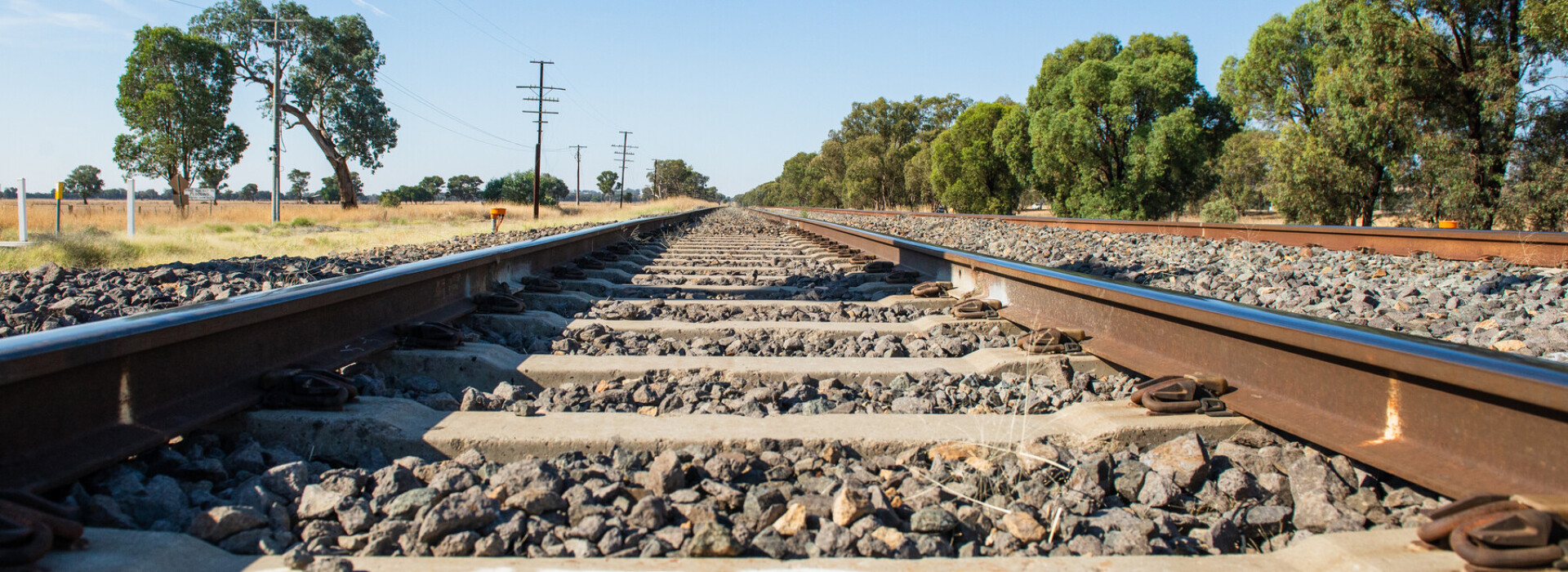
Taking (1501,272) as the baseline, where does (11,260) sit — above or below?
below

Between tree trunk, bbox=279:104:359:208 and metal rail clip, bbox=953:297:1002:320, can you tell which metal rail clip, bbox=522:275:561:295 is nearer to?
metal rail clip, bbox=953:297:1002:320

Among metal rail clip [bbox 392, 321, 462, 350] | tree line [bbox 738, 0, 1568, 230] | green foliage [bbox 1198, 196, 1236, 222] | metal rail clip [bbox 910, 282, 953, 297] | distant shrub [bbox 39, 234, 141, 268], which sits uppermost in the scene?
tree line [bbox 738, 0, 1568, 230]

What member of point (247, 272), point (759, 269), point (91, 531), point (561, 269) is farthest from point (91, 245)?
point (91, 531)

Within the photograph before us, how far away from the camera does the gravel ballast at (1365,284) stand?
3.65 metres

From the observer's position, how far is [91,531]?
1.37m

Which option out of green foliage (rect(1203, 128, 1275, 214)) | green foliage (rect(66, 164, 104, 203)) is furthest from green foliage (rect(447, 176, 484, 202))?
green foliage (rect(1203, 128, 1275, 214))

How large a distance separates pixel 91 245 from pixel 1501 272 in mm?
12189

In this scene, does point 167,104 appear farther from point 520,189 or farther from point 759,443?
point 520,189

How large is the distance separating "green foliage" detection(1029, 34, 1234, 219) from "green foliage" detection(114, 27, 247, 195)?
39091 millimetres

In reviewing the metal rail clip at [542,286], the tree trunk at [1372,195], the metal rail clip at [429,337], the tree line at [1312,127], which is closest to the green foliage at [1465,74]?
the tree line at [1312,127]

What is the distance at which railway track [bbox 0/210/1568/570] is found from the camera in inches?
59.4

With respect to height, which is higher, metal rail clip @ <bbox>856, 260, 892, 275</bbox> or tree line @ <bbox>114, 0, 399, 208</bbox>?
tree line @ <bbox>114, 0, 399, 208</bbox>

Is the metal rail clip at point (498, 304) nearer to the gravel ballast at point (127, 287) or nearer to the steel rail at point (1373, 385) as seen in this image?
the gravel ballast at point (127, 287)

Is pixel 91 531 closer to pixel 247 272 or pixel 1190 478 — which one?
pixel 1190 478
